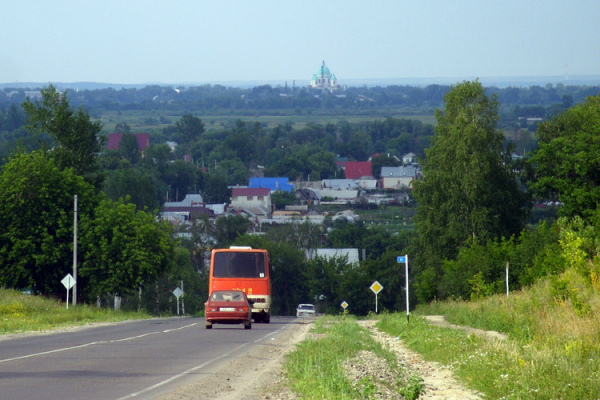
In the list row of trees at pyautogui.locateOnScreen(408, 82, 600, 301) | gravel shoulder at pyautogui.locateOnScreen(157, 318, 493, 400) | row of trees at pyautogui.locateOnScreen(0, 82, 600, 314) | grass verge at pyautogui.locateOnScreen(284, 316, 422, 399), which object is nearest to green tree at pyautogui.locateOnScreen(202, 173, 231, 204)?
row of trees at pyautogui.locateOnScreen(0, 82, 600, 314)

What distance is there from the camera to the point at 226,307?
30438 millimetres

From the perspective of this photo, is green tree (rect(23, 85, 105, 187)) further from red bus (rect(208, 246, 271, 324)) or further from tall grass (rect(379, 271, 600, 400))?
tall grass (rect(379, 271, 600, 400))

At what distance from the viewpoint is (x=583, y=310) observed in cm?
2073

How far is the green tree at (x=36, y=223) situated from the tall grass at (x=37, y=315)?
31.2 feet

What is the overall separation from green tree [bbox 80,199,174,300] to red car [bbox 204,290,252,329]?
21.6 m

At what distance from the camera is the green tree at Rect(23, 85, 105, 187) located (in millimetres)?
65125

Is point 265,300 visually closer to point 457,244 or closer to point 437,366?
point 437,366

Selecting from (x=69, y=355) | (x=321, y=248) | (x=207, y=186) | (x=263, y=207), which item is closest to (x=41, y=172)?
(x=69, y=355)

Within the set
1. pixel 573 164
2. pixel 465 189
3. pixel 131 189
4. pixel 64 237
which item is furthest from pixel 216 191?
pixel 573 164

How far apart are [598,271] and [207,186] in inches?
6604

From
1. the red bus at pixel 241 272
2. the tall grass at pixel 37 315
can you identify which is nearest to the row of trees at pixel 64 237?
the tall grass at pixel 37 315

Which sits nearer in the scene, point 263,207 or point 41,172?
point 41,172

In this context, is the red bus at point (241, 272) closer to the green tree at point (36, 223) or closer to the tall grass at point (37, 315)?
the tall grass at point (37, 315)

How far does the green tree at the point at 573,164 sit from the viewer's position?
162ft
